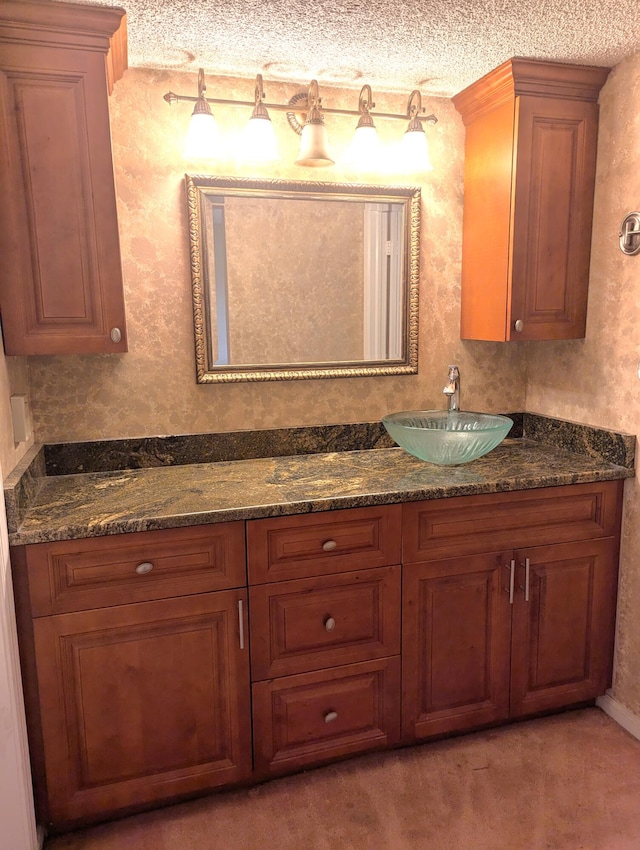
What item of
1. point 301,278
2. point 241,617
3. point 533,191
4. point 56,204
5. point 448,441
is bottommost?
point 241,617

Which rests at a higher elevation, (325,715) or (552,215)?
(552,215)

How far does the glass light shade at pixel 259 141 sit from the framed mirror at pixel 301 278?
12 cm

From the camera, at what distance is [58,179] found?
171 centimetres

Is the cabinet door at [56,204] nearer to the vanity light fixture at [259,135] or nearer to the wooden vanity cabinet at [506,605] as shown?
the vanity light fixture at [259,135]

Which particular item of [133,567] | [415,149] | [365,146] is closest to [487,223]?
[415,149]

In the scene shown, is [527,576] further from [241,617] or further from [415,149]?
[415,149]

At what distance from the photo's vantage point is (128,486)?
78.3 inches

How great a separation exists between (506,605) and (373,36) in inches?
71.9

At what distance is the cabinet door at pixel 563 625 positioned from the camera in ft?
6.86

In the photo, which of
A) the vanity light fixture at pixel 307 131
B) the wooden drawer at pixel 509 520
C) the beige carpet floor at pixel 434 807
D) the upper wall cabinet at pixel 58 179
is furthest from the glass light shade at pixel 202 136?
the beige carpet floor at pixel 434 807

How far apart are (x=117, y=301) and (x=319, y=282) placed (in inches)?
30.3

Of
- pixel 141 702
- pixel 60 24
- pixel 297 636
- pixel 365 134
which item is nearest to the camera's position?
pixel 60 24

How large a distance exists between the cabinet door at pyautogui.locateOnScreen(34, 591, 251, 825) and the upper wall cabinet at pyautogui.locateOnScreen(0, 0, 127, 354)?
81 centimetres

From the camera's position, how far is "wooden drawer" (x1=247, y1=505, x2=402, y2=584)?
1.77 metres
